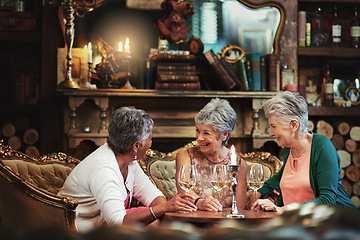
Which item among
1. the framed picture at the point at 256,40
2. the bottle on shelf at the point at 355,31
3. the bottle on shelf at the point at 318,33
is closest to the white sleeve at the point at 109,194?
the framed picture at the point at 256,40

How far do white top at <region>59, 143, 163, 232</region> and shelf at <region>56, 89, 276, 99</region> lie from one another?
4.62 feet

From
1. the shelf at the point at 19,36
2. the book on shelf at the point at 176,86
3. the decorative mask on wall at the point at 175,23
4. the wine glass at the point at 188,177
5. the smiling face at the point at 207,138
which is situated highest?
the decorative mask on wall at the point at 175,23

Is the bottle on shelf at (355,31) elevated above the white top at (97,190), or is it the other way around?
the bottle on shelf at (355,31)

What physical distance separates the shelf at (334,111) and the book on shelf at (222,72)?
75cm

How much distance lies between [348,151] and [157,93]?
1.79 m

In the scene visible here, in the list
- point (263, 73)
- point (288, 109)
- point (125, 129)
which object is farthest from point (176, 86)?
point (125, 129)

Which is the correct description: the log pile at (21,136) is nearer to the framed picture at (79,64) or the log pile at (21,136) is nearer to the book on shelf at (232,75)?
the framed picture at (79,64)

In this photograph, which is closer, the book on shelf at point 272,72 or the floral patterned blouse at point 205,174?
the floral patterned blouse at point 205,174

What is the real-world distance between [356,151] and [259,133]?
0.97 metres

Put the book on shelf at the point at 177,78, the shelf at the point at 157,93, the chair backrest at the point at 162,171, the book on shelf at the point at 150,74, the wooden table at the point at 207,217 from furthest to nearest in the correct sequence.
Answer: the book on shelf at the point at 150,74 < the book on shelf at the point at 177,78 < the shelf at the point at 157,93 < the chair backrest at the point at 162,171 < the wooden table at the point at 207,217

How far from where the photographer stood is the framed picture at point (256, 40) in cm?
415

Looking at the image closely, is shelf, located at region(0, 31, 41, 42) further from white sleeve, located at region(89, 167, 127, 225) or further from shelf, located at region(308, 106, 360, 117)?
shelf, located at region(308, 106, 360, 117)

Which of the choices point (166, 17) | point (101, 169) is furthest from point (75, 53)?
point (101, 169)

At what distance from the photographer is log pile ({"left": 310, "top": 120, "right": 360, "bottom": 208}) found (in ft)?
13.6
